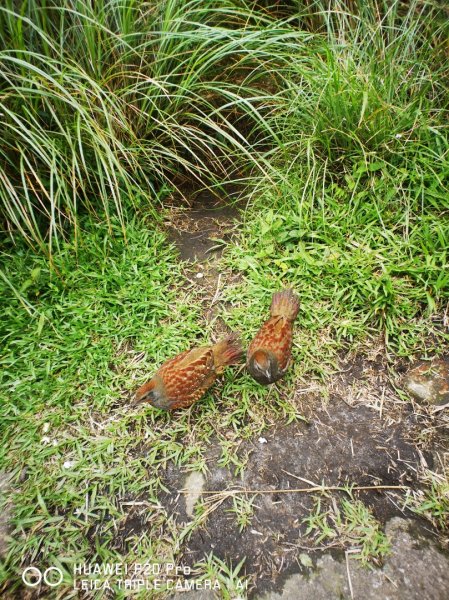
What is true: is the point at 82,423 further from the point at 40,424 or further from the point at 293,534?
the point at 293,534

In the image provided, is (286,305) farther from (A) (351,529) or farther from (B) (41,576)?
(B) (41,576)

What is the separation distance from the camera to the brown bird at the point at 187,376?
2.21 meters

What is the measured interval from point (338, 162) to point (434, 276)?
44.1 inches

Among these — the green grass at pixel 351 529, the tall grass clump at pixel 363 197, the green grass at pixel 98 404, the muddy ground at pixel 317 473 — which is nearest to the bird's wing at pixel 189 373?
the green grass at pixel 98 404

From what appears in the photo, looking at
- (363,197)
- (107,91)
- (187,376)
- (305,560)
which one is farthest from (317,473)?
(107,91)

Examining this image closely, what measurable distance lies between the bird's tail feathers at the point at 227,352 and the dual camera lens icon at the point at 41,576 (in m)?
1.29

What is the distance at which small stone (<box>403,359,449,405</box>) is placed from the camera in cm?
239

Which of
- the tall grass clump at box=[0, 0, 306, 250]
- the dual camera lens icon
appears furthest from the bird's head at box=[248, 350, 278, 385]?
the dual camera lens icon

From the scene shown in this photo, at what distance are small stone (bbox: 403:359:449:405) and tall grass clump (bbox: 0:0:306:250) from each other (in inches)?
69.9

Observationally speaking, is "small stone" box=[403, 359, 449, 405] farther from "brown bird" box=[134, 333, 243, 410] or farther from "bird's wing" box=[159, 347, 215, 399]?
"bird's wing" box=[159, 347, 215, 399]

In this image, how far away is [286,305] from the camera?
255 centimetres

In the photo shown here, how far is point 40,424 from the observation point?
7.89ft

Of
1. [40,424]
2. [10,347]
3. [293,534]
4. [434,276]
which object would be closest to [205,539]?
[293,534]

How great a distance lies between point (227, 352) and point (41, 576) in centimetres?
146
